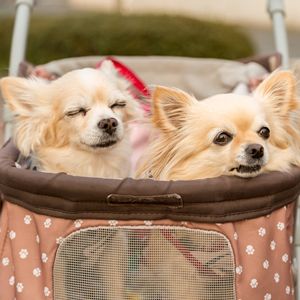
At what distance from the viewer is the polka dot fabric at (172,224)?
1.29 m

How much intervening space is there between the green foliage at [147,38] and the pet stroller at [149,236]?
567 centimetres

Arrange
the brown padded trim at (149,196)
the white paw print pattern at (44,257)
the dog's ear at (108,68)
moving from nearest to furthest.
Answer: the brown padded trim at (149,196)
the white paw print pattern at (44,257)
the dog's ear at (108,68)

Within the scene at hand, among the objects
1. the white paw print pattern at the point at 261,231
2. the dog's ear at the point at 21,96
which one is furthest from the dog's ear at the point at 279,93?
the dog's ear at the point at 21,96

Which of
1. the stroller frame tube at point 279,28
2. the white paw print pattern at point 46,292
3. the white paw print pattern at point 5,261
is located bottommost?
the white paw print pattern at point 46,292

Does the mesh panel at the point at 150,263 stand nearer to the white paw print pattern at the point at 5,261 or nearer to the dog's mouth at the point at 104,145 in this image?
the white paw print pattern at the point at 5,261

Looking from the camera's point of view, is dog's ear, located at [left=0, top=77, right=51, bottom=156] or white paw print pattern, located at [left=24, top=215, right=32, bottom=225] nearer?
white paw print pattern, located at [left=24, top=215, right=32, bottom=225]

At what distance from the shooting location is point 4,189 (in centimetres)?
138

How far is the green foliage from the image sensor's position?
6.70 metres

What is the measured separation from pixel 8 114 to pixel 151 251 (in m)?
1.21

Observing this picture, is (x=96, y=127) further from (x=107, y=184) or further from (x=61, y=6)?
(x=61, y=6)

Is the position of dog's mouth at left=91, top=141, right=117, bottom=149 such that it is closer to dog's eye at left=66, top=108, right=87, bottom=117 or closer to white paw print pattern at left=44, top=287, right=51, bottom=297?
dog's eye at left=66, top=108, right=87, bottom=117

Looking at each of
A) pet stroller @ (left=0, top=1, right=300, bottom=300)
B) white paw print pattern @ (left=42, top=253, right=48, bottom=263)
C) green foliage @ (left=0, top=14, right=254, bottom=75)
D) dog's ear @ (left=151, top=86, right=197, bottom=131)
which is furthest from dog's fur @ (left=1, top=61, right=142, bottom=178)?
green foliage @ (left=0, top=14, right=254, bottom=75)

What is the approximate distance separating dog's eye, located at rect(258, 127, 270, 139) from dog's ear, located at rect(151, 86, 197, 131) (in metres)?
0.31

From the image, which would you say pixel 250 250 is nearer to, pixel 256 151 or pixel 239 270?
pixel 239 270
